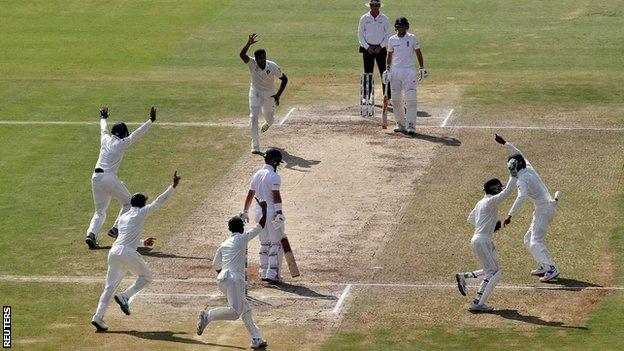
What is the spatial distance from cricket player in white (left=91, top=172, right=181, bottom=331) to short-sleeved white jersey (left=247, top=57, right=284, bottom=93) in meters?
8.94

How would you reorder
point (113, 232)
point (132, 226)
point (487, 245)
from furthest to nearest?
point (113, 232), point (487, 245), point (132, 226)

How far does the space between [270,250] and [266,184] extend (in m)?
1.13

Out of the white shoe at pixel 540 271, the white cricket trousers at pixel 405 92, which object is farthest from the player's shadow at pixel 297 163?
the white shoe at pixel 540 271

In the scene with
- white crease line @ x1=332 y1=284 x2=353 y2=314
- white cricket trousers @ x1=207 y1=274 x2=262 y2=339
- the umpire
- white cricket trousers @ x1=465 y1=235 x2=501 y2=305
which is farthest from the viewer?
the umpire

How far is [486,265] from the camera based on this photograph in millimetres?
22453

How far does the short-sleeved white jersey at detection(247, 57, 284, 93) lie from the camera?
1210 inches

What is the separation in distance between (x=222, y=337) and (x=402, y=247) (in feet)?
17.2

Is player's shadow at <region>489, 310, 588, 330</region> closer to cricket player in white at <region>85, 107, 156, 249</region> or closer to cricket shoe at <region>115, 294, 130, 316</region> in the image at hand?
cricket shoe at <region>115, 294, 130, 316</region>

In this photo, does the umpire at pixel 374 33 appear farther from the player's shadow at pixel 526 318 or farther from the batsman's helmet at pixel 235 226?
the batsman's helmet at pixel 235 226

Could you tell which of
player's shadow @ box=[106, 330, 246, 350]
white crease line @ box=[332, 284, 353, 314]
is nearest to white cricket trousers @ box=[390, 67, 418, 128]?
white crease line @ box=[332, 284, 353, 314]

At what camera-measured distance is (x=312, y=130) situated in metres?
33.2

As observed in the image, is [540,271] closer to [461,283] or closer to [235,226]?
[461,283]

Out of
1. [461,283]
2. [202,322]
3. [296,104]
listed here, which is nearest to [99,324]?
[202,322]

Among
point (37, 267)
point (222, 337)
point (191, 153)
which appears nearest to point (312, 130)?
point (191, 153)
